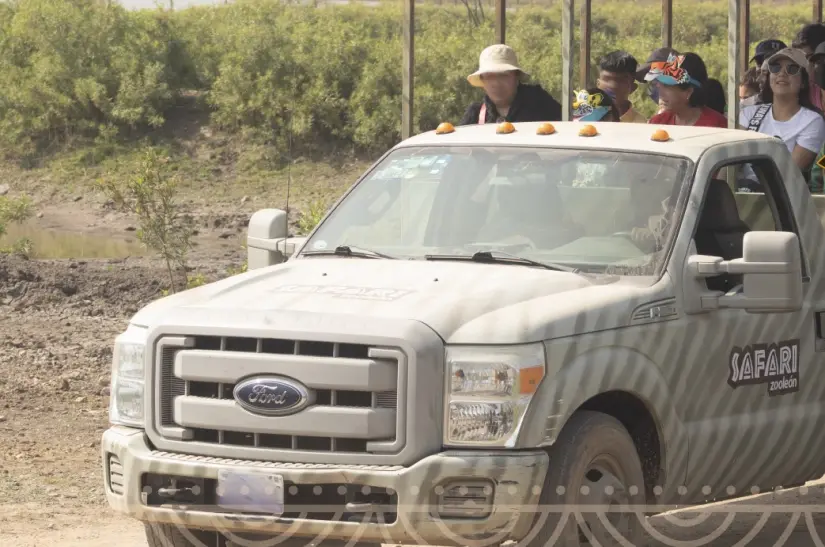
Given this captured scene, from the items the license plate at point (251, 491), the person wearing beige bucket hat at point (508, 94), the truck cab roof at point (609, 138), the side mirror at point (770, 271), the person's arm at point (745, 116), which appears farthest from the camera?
the person's arm at point (745, 116)

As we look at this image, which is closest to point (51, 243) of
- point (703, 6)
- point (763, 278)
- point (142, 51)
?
point (142, 51)

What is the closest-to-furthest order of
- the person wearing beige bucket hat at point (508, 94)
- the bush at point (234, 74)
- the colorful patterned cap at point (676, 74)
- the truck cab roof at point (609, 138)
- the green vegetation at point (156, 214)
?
the truck cab roof at point (609, 138) < the colorful patterned cap at point (676, 74) < the person wearing beige bucket hat at point (508, 94) < the green vegetation at point (156, 214) < the bush at point (234, 74)

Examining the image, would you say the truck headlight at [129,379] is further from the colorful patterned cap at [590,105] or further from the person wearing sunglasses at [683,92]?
the colorful patterned cap at [590,105]

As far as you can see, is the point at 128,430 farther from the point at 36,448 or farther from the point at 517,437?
the point at 36,448

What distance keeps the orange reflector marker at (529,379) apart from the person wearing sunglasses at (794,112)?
3.91 meters

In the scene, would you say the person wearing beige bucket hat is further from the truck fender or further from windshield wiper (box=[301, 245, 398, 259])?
the truck fender

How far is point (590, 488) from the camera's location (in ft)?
17.9

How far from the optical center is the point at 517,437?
513cm

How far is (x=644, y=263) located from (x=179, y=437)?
1717 millimetres

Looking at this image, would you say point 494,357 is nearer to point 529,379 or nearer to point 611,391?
point 529,379

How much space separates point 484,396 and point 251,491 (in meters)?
0.77

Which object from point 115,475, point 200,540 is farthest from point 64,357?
point 115,475

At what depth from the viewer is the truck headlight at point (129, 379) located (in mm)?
5496

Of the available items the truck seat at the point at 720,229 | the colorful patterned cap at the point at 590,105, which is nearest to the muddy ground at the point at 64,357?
the truck seat at the point at 720,229
